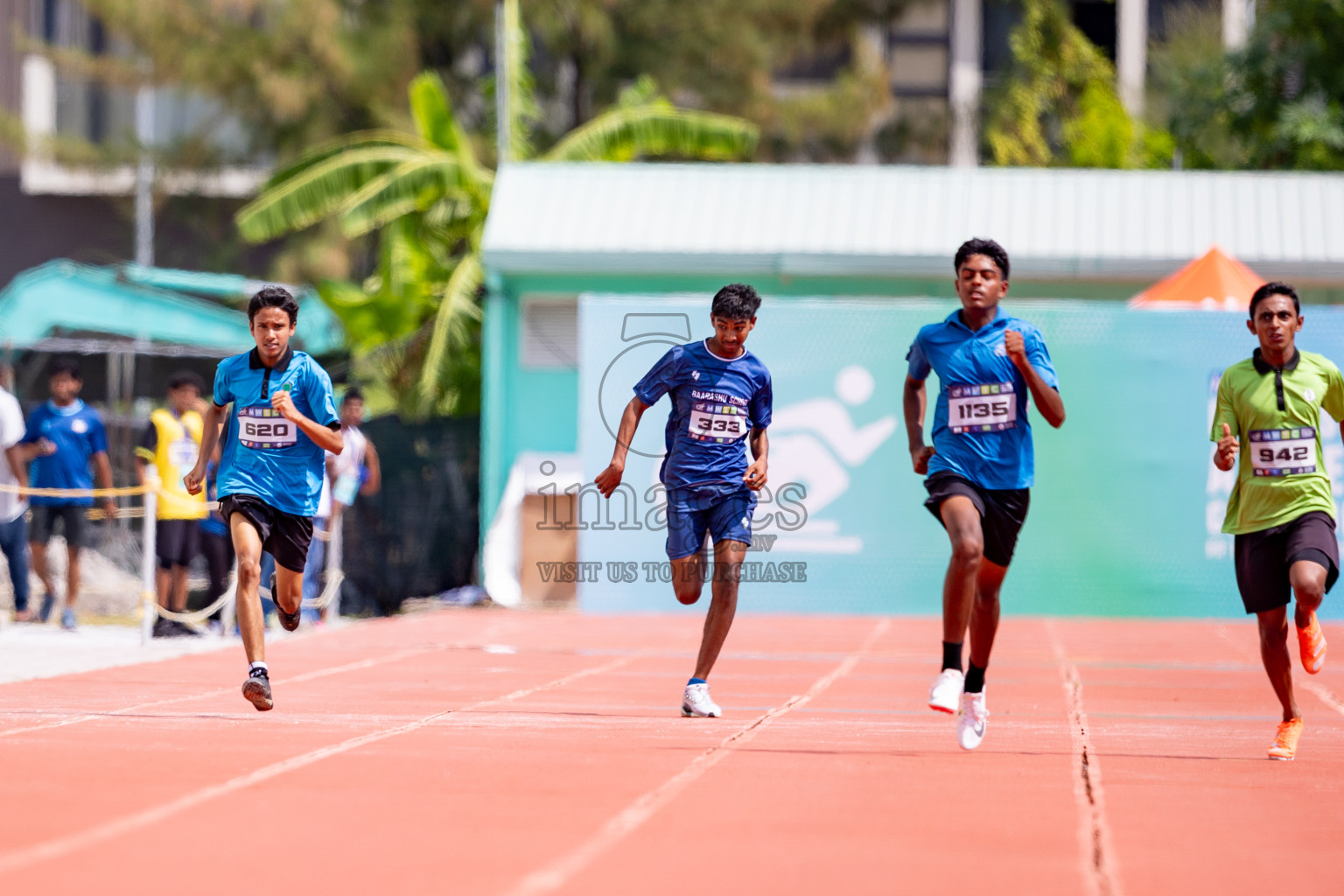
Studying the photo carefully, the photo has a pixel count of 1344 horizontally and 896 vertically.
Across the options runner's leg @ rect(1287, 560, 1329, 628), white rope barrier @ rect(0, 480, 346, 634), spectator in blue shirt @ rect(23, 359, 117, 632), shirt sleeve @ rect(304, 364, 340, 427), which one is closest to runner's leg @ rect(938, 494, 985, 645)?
runner's leg @ rect(1287, 560, 1329, 628)

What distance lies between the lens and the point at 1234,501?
7539mm

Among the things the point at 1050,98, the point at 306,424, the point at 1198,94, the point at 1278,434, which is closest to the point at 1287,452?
the point at 1278,434

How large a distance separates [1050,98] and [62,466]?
77.2 ft

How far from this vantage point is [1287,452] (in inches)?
289

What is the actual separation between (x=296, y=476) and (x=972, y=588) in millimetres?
3167

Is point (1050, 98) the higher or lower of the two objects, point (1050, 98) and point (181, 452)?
the higher

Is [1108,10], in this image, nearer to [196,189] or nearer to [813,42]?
[813,42]

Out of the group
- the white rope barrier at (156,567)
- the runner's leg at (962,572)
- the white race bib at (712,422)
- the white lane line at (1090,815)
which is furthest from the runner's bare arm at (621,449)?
the white rope barrier at (156,567)

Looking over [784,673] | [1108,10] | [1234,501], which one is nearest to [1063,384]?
[784,673]

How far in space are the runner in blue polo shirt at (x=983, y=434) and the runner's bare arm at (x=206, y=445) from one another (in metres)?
3.29

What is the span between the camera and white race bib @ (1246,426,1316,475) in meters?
7.31

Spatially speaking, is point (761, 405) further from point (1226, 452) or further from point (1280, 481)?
point (1280, 481)

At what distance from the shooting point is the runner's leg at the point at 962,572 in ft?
22.9

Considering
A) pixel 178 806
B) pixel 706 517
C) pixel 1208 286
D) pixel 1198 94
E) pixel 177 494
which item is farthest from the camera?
pixel 1198 94
